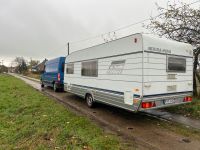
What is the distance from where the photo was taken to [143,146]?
4.96 m

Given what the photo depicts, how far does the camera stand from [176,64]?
7031 mm

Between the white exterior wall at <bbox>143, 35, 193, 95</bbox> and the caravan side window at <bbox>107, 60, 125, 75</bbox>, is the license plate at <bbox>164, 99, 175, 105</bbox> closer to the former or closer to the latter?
the white exterior wall at <bbox>143, 35, 193, 95</bbox>

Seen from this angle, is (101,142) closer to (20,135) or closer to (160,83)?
(20,135)

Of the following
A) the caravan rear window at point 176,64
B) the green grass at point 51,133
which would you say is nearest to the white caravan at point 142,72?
the caravan rear window at point 176,64

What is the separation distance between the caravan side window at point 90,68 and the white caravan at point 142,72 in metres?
0.05

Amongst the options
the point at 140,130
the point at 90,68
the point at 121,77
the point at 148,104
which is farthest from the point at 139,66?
the point at 90,68

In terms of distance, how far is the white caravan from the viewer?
6.14 m

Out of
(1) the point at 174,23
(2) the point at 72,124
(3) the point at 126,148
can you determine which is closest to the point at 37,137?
(2) the point at 72,124

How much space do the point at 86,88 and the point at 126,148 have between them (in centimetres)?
511

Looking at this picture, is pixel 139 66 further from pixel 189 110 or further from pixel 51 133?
pixel 189 110

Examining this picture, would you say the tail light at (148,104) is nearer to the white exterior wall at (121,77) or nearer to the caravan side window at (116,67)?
the white exterior wall at (121,77)

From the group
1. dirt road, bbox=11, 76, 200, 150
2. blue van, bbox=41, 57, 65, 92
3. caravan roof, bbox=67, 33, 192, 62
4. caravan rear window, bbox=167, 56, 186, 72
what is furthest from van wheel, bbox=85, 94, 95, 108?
blue van, bbox=41, 57, 65, 92

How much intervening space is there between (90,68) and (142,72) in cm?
363

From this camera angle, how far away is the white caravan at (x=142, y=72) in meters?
6.14
